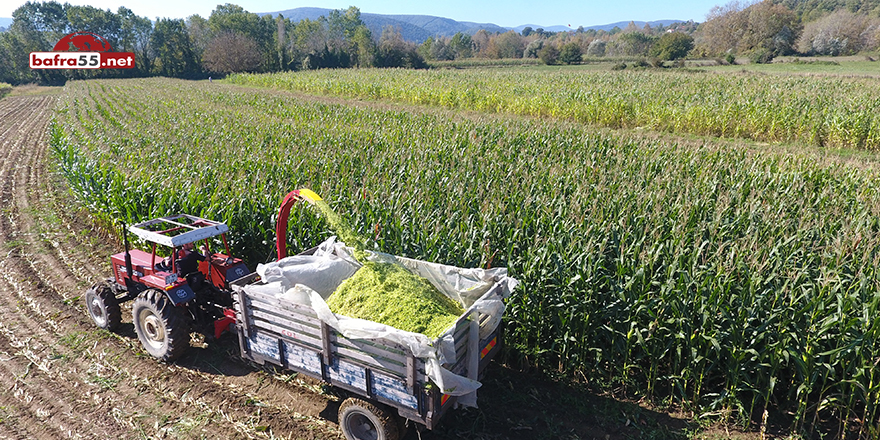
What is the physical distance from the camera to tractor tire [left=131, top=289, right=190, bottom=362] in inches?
222

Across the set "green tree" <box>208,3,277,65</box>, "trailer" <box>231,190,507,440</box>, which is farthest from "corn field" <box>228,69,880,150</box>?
"green tree" <box>208,3,277,65</box>

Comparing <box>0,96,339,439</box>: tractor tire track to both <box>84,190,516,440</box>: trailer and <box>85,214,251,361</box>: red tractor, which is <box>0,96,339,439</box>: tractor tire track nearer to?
<box>85,214,251,361</box>: red tractor

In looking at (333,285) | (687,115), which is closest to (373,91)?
(687,115)

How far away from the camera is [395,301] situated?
4441 mm

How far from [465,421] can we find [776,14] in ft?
284

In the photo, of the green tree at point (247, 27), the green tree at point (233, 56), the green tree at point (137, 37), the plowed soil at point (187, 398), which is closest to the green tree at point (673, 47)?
the green tree at point (233, 56)

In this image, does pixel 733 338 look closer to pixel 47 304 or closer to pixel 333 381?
pixel 333 381

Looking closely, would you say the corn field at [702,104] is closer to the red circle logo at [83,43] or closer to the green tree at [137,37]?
the green tree at [137,37]

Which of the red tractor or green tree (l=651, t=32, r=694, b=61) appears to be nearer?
the red tractor

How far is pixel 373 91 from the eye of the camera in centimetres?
3011

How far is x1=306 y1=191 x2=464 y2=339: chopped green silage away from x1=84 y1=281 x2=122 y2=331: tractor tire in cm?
363

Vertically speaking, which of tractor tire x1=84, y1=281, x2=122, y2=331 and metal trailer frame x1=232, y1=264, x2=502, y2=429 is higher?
metal trailer frame x1=232, y1=264, x2=502, y2=429

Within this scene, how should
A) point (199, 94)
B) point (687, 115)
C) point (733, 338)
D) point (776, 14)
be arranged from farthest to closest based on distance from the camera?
1. point (776, 14)
2. point (199, 94)
3. point (687, 115)
4. point (733, 338)

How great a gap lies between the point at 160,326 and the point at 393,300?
3.24 meters
